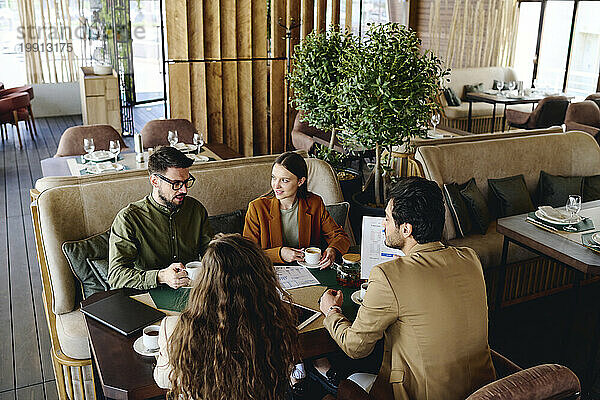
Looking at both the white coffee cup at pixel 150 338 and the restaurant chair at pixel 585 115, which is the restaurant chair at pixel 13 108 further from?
the restaurant chair at pixel 585 115

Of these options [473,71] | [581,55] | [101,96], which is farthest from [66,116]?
[581,55]

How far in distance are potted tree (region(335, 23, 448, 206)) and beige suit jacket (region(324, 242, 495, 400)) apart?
203 centimetres

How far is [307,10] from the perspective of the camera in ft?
23.9

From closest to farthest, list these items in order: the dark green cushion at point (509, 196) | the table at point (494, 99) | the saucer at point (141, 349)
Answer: the saucer at point (141, 349) < the dark green cushion at point (509, 196) < the table at point (494, 99)

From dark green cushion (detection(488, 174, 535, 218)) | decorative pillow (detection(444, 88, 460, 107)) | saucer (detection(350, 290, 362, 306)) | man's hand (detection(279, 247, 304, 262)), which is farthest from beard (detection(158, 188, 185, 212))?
decorative pillow (detection(444, 88, 460, 107))

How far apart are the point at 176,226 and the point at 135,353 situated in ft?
3.07

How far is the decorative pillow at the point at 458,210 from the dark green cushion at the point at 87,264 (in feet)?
8.24

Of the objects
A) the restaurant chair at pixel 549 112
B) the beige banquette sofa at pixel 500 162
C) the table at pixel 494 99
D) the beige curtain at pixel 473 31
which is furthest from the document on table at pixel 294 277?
the beige curtain at pixel 473 31

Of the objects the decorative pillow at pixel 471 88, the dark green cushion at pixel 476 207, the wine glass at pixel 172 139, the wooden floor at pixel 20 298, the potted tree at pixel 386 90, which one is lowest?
the wooden floor at pixel 20 298

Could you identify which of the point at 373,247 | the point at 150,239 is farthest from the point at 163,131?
the point at 373,247

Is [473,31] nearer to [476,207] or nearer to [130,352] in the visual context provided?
[476,207]

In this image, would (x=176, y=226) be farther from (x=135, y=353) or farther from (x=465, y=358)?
(x=465, y=358)

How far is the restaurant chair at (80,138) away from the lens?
524cm

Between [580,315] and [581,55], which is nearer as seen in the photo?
[580,315]
